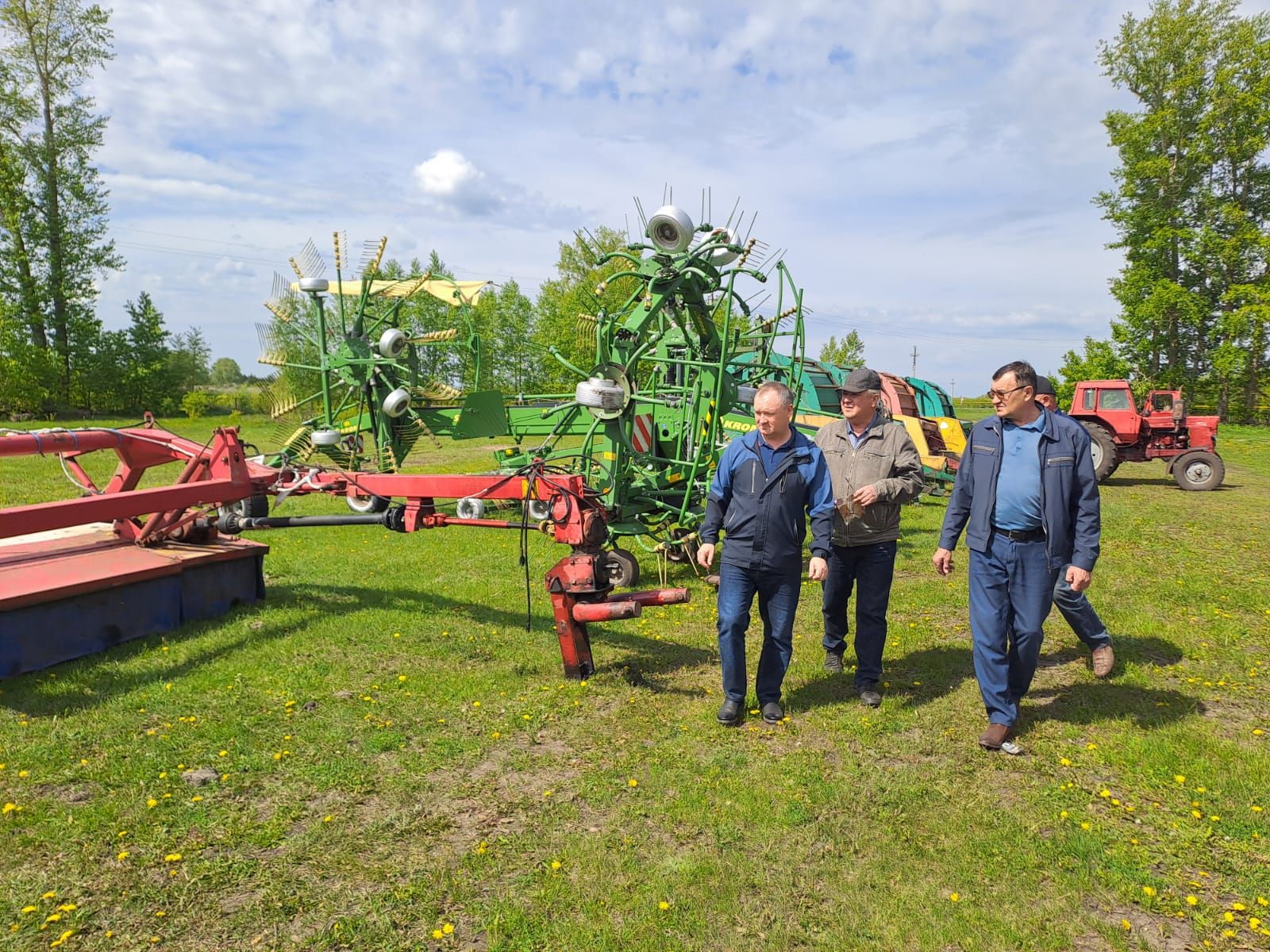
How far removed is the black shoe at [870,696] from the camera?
477 cm

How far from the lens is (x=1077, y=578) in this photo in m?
3.90

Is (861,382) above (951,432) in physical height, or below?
above

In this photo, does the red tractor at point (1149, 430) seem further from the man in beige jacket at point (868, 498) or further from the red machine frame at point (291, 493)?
the red machine frame at point (291, 493)

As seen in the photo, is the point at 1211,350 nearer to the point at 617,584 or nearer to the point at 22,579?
the point at 617,584

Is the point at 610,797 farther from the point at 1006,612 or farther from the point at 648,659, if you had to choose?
the point at 1006,612

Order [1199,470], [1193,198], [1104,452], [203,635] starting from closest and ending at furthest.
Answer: [203,635] < [1104,452] < [1199,470] < [1193,198]

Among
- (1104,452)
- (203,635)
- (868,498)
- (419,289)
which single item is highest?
(419,289)

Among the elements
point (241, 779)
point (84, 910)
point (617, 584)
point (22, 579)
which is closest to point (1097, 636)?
point (617, 584)

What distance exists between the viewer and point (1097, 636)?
527cm

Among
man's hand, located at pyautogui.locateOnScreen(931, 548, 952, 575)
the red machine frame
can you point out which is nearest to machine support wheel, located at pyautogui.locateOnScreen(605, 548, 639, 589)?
the red machine frame

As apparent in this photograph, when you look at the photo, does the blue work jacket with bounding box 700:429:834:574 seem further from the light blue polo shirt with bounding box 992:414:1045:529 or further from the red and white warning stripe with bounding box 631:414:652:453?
the red and white warning stripe with bounding box 631:414:652:453

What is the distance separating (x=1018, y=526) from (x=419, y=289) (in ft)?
28.3

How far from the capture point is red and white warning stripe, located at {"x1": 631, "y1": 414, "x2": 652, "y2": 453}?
779 centimetres

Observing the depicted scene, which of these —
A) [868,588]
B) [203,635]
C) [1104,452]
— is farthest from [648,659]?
[1104,452]
